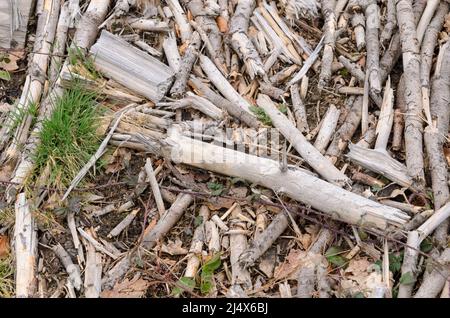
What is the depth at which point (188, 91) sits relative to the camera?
12.9 feet

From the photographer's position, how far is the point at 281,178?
3.46 metres

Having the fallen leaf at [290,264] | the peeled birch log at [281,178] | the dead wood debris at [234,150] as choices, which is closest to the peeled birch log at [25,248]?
the dead wood debris at [234,150]

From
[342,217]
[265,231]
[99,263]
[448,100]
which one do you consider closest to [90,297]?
[99,263]

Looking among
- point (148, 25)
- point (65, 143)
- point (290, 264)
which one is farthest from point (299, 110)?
point (65, 143)

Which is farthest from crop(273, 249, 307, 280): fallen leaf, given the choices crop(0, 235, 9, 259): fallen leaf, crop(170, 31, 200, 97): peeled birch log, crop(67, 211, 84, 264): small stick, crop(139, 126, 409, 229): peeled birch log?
crop(0, 235, 9, 259): fallen leaf

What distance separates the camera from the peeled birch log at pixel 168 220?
3.46 meters

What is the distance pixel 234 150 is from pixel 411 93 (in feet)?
3.80

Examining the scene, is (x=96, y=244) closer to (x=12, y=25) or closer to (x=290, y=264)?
(x=290, y=264)

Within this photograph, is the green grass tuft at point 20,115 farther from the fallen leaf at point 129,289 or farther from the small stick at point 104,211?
the fallen leaf at point 129,289

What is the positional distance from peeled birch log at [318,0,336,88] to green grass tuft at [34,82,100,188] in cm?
151

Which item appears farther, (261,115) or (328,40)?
(328,40)

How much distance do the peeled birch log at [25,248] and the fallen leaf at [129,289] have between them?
0.44 metres
